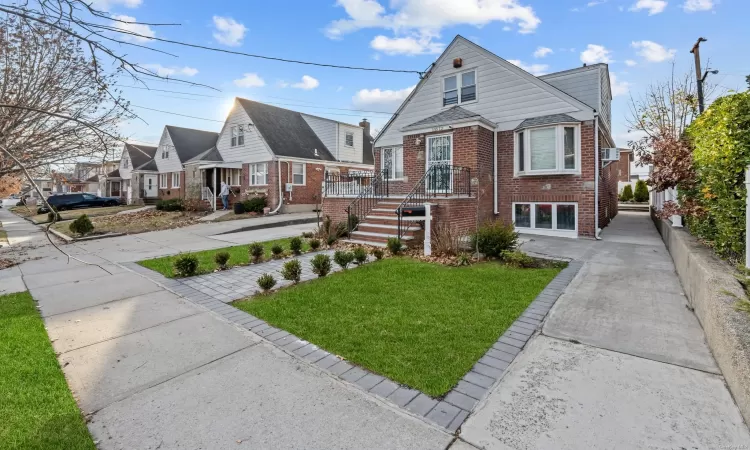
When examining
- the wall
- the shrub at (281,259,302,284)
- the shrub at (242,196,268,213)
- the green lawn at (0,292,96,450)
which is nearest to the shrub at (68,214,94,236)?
the shrub at (242,196,268,213)

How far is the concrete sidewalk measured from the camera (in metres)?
2.52

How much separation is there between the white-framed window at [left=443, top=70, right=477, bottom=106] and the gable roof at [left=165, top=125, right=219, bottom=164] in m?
20.9

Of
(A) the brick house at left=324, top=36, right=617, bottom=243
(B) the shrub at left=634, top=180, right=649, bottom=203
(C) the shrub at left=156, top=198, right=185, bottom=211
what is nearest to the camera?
(A) the brick house at left=324, top=36, right=617, bottom=243

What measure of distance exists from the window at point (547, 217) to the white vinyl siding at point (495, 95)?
277 centimetres

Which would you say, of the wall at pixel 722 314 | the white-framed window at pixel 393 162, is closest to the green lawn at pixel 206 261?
the white-framed window at pixel 393 162

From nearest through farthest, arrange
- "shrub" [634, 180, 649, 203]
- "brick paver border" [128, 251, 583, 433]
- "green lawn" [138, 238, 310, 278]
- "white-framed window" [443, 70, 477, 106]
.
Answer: "brick paver border" [128, 251, 583, 433] < "green lawn" [138, 238, 310, 278] < "white-framed window" [443, 70, 477, 106] < "shrub" [634, 180, 649, 203]

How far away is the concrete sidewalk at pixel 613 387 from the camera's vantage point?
2521 millimetres

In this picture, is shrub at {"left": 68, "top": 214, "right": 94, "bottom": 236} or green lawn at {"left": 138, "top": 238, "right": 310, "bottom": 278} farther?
shrub at {"left": 68, "top": 214, "right": 94, "bottom": 236}

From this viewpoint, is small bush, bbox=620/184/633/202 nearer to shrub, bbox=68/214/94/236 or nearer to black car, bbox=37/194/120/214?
shrub, bbox=68/214/94/236

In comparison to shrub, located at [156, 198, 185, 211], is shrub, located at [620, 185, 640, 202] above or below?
above

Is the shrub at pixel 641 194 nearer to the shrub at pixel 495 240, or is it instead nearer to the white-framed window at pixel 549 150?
the white-framed window at pixel 549 150

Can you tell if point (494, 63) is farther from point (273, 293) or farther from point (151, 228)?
point (151, 228)

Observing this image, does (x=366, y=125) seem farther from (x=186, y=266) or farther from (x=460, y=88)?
(x=186, y=266)

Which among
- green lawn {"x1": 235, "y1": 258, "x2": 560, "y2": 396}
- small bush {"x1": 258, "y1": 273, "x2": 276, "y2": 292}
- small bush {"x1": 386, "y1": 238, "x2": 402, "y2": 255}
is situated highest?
small bush {"x1": 386, "y1": 238, "x2": 402, "y2": 255}
